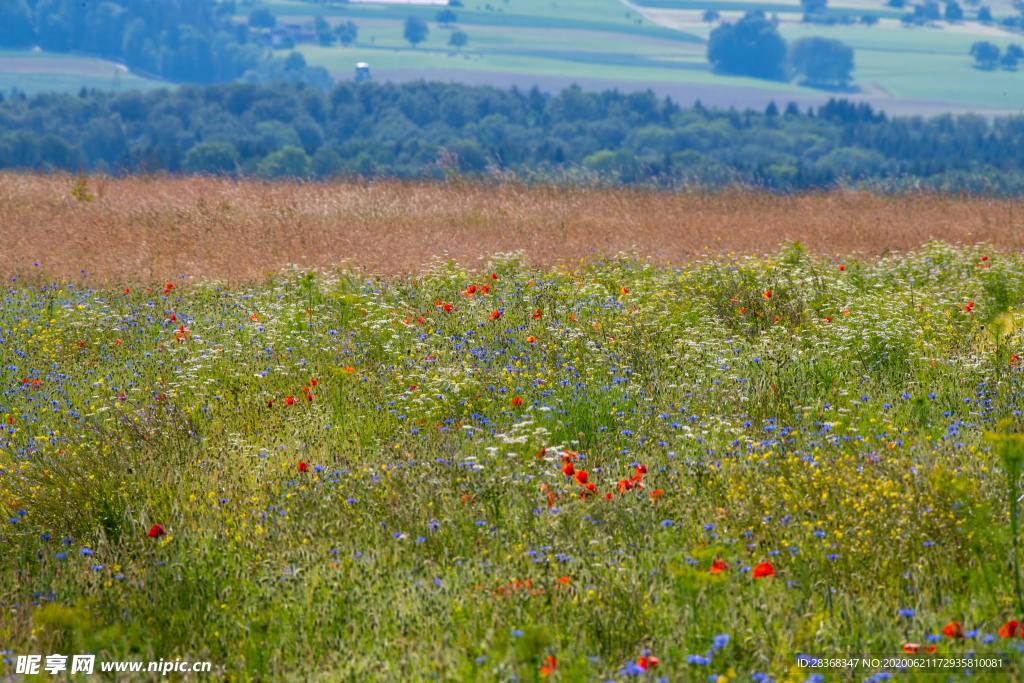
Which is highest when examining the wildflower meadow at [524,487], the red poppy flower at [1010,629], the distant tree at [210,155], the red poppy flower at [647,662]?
Answer: the red poppy flower at [1010,629]

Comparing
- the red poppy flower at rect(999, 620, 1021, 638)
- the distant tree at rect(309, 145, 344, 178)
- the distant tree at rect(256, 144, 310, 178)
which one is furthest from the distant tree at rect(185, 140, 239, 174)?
the red poppy flower at rect(999, 620, 1021, 638)

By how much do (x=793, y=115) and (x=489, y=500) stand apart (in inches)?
7018

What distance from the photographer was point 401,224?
15977 millimetres

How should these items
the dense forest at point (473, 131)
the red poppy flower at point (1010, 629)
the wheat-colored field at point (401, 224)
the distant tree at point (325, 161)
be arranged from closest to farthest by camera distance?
the red poppy flower at point (1010, 629)
the wheat-colored field at point (401, 224)
the distant tree at point (325, 161)
the dense forest at point (473, 131)

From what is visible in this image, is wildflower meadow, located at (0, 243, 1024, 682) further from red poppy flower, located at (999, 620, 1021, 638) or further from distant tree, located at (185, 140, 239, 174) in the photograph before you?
distant tree, located at (185, 140, 239, 174)

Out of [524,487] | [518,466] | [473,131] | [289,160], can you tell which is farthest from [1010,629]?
[473,131]

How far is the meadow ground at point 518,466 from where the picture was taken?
448 cm

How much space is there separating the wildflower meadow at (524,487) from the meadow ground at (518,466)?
1.0 inches

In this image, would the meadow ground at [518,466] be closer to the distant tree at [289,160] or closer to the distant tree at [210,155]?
the distant tree at [289,160]

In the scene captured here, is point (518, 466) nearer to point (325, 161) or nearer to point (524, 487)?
point (524, 487)

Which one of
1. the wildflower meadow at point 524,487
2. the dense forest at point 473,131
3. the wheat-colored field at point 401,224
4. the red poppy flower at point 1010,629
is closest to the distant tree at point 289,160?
the dense forest at point 473,131

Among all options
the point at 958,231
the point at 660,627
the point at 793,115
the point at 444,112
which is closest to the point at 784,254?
the point at 958,231

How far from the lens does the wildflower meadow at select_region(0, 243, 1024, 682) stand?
4.41 metres

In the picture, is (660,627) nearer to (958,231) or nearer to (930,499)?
(930,499)
